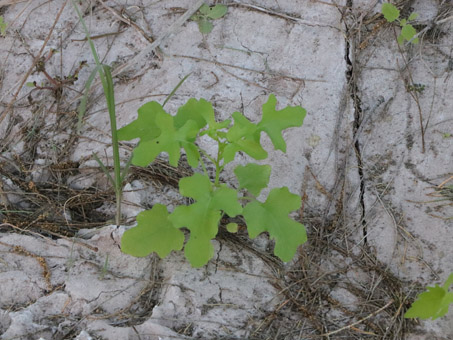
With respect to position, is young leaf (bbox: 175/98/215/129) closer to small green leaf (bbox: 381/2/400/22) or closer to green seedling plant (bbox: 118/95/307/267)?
green seedling plant (bbox: 118/95/307/267)

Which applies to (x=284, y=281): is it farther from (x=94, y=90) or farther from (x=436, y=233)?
(x=94, y=90)

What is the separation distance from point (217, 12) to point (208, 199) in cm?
145

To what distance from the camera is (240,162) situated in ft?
8.23

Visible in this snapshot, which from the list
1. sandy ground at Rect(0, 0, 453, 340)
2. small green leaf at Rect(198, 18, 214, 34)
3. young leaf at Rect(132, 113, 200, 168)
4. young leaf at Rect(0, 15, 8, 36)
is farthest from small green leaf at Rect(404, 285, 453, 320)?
young leaf at Rect(0, 15, 8, 36)

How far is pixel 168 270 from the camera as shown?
2.17m

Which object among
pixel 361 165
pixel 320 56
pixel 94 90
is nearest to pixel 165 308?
pixel 361 165

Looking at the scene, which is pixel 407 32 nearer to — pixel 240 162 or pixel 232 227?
pixel 240 162

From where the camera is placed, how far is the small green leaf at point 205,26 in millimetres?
2895

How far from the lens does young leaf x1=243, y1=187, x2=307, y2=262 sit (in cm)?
194

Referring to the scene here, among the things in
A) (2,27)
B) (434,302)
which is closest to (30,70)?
(2,27)

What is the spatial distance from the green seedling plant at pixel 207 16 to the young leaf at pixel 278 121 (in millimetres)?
1034

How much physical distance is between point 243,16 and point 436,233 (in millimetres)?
1614

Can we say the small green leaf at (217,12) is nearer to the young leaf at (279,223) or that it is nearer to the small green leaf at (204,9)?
the small green leaf at (204,9)

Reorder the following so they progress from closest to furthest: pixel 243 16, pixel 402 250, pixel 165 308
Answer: pixel 165 308 < pixel 402 250 < pixel 243 16
